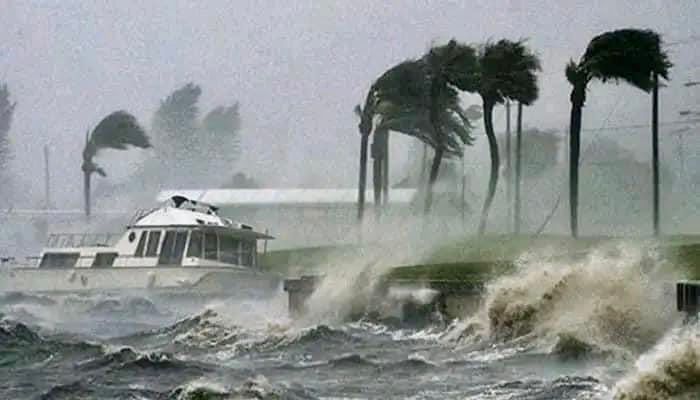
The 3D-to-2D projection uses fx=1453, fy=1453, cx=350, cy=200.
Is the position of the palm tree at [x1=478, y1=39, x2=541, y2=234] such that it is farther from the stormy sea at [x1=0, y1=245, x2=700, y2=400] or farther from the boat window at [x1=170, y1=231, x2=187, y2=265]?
the stormy sea at [x1=0, y1=245, x2=700, y2=400]

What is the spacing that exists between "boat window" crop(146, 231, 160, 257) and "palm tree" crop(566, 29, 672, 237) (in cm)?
1407

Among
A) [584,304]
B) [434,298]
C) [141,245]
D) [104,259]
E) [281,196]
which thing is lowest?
[434,298]

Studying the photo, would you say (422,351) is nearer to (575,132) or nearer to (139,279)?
(139,279)

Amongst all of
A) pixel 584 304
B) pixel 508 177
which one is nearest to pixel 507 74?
pixel 508 177

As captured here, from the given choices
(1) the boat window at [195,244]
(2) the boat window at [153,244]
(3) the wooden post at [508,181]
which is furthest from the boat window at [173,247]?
(3) the wooden post at [508,181]

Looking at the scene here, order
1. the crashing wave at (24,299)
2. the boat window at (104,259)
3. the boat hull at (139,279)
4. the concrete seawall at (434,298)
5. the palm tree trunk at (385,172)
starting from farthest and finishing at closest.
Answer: the palm tree trunk at (385,172) < the boat window at (104,259) < the crashing wave at (24,299) < the boat hull at (139,279) < the concrete seawall at (434,298)

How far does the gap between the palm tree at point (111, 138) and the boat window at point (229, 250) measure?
36.6 m

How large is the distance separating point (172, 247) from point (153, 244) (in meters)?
1.11

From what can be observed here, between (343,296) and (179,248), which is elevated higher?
(179,248)

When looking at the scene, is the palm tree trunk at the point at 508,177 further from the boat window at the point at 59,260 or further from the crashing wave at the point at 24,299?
the crashing wave at the point at 24,299

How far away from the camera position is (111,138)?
86.6 metres

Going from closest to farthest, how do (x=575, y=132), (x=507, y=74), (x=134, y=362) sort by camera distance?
(x=134, y=362) → (x=575, y=132) → (x=507, y=74)

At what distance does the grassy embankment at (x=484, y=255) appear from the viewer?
3106cm

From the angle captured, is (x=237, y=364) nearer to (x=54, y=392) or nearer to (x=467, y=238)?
(x=54, y=392)
